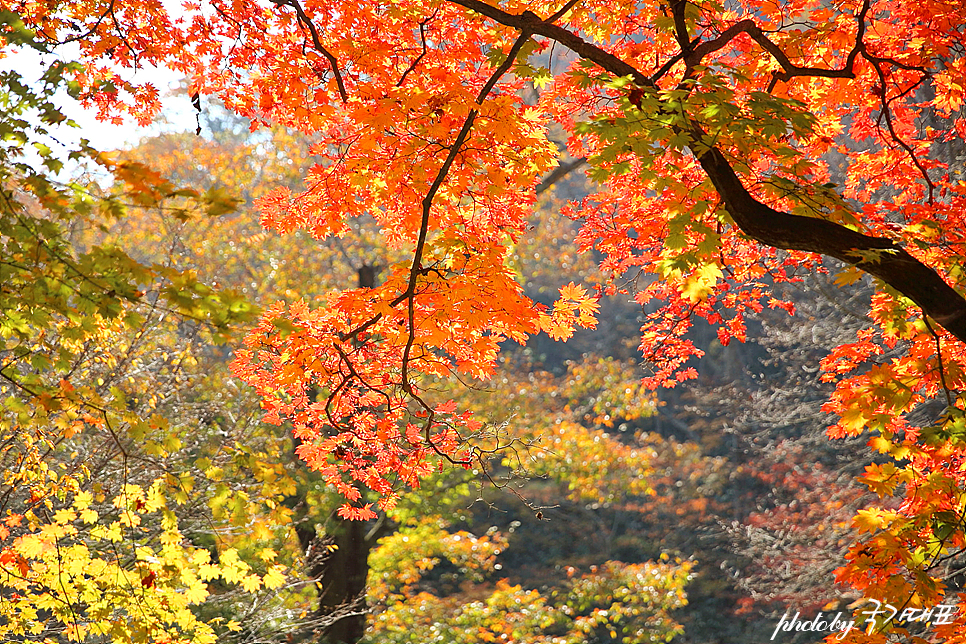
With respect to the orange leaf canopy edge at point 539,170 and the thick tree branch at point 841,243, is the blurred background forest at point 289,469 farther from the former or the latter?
the thick tree branch at point 841,243

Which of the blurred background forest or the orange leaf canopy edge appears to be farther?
the orange leaf canopy edge

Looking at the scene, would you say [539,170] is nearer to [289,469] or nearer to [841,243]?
[841,243]

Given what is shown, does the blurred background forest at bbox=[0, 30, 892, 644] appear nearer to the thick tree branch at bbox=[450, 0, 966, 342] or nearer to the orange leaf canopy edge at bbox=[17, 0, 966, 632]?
the orange leaf canopy edge at bbox=[17, 0, 966, 632]

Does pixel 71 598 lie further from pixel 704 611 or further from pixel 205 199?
pixel 704 611

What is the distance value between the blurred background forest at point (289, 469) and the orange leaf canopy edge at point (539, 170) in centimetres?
71

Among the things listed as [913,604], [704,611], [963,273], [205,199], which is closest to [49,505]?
[205,199]

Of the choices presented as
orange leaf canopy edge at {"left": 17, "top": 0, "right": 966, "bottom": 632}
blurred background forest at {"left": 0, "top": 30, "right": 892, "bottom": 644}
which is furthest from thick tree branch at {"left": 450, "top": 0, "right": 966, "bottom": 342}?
blurred background forest at {"left": 0, "top": 30, "right": 892, "bottom": 644}

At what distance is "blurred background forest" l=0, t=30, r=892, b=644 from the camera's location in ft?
8.59

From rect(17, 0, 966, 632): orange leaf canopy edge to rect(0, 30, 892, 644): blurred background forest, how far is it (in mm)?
711

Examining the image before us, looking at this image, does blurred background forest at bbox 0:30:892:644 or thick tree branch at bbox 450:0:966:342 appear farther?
thick tree branch at bbox 450:0:966:342

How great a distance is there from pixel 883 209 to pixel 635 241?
1.66m

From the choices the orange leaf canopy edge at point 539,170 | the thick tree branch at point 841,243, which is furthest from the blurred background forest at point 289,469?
the thick tree branch at point 841,243

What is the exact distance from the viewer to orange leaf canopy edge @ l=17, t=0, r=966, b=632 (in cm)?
310

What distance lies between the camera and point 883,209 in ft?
16.3
